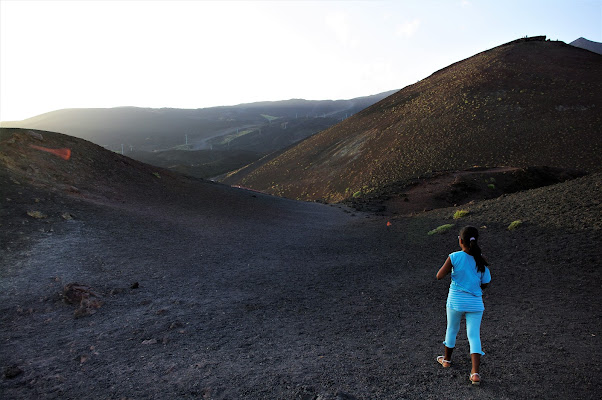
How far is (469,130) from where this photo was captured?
42.3 m

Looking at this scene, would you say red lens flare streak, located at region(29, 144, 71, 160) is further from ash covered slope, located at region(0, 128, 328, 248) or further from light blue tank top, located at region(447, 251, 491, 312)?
light blue tank top, located at region(447, 251, 491, 312)

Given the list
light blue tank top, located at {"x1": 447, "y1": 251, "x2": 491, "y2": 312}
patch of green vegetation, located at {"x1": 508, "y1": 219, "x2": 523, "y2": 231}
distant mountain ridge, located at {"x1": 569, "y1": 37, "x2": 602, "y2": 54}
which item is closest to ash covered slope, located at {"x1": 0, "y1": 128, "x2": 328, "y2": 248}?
patch of green vegetation, located at {"x1": 508, "y1": 219, "x2": 523, "y2": 231}

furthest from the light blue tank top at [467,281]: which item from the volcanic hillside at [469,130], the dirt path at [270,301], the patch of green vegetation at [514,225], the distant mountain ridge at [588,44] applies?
the distant mountain ridge at [588,44]

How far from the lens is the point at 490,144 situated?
128 feet

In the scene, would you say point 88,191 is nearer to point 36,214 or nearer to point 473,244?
point 36,214

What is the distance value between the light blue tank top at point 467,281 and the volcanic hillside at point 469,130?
29543mm

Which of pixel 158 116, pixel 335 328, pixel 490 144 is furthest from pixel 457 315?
pixel 158 116

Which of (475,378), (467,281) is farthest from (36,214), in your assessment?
(475,378)

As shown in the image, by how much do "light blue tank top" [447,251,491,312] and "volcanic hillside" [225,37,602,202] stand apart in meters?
29.5

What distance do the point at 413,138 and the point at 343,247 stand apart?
3364cm

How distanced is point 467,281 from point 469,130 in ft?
139

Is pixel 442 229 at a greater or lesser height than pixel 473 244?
lesser

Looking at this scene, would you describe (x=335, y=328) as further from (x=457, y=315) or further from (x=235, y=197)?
(x=235, y=197)

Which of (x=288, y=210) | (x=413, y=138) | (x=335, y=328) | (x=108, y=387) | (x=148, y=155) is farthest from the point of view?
(x=148, y=155)
